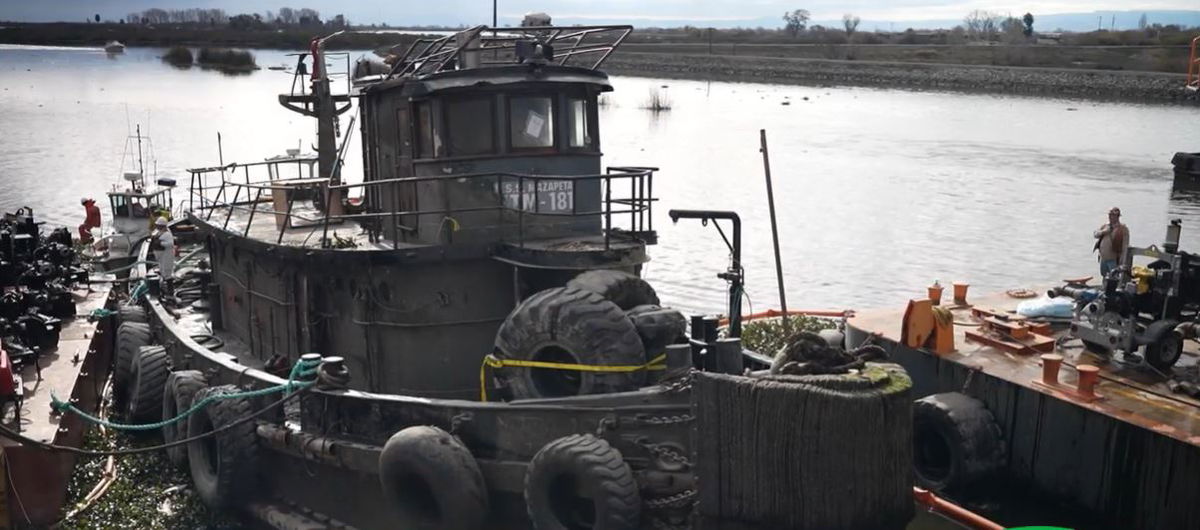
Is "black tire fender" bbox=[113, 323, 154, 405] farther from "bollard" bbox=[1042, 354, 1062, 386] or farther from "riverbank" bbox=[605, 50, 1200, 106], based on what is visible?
"riverbank" bbox=[605, 50, 1200, 106]

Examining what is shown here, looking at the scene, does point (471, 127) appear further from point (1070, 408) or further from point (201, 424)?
point (1070, 408)

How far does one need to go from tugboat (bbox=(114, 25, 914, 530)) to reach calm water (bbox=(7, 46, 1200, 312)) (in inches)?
458

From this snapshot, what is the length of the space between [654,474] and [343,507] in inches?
139

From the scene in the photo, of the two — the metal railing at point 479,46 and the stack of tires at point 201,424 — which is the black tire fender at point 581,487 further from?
the metal railing at point 479,46

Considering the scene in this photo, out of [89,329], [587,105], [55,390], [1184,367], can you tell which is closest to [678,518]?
[587,105]

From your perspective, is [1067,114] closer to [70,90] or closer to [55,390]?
[55,390]

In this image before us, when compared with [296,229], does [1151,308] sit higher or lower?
lower

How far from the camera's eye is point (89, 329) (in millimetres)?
15273

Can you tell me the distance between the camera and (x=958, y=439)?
38.5 feet

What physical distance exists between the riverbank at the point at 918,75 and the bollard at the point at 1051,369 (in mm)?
50300

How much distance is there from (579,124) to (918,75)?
75594 millimetres

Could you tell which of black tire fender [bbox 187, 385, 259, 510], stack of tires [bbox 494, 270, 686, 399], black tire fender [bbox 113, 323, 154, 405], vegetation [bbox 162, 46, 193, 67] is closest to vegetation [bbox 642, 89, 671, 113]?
black tire fender [bbox 113, 323, 154, 405]

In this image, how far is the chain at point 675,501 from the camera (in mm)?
7730

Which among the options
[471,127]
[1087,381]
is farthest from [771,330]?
[471,127]
